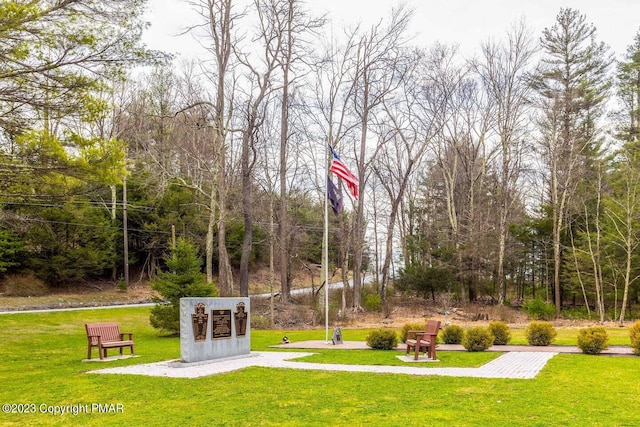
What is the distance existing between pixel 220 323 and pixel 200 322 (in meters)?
0.78

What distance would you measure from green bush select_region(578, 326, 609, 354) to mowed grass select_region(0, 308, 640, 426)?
0.45 meters

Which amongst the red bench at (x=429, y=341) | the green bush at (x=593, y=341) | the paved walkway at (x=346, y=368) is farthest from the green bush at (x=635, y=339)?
the red bench at (x=429, y=341)

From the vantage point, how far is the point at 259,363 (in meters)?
11.9

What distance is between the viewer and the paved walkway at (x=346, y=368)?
996cm

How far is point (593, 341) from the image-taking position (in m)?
12.5

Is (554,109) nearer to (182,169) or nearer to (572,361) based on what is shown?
(572,361)

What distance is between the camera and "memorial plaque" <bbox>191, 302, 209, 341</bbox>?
11.9 meters

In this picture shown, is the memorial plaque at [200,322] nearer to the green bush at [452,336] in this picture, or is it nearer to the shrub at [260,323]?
the green bush at [452,336]

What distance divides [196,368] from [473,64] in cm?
2860

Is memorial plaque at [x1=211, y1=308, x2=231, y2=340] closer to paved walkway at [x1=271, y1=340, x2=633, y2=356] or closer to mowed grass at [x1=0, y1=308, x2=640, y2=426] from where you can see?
mowed grass at [x1=0, y1=308, x2=640, y2=426]

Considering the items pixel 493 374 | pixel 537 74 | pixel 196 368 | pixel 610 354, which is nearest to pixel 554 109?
pixel 537 74

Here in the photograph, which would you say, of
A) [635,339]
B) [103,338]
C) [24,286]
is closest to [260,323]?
[103,338]

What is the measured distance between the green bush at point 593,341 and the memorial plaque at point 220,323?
8.32 m

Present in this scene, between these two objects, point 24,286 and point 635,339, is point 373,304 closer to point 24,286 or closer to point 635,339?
point 635,339
